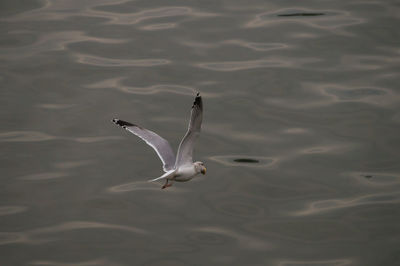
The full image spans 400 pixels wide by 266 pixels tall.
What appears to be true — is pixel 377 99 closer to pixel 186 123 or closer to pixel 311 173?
pixel 311 173

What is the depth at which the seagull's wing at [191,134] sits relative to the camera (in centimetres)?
886

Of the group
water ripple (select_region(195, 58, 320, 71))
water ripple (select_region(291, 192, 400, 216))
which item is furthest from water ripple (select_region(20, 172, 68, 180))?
water ripple (select_region(195, 58, 320, 71))

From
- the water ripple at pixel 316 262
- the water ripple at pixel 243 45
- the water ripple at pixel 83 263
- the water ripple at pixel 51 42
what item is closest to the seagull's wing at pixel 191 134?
the water ripple at pixel 83 263

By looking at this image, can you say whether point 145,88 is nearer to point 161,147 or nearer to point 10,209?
point 10,209

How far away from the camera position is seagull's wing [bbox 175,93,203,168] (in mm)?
8859

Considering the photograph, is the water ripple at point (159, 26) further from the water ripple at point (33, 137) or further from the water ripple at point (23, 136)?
the water ripple at point (23, 136)

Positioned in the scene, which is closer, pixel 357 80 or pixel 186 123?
pixel 186 123

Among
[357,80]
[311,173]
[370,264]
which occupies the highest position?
[357,80]

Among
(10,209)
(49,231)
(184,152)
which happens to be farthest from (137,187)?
(184,152)

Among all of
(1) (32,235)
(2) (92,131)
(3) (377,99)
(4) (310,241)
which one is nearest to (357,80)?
(3) (377,99)

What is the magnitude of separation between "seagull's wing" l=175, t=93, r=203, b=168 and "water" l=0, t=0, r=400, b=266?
7.75ft

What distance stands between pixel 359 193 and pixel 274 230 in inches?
70.2

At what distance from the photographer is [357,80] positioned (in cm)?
1489

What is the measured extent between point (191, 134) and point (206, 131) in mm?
4335
